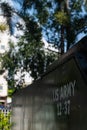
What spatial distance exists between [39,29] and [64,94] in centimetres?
2006

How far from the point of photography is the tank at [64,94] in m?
2.66

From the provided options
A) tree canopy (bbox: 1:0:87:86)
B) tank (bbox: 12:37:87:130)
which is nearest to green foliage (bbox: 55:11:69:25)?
tree canopy (bbox: 1:0:87:86)

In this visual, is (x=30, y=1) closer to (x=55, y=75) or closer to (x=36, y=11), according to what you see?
(x=36, y=11)

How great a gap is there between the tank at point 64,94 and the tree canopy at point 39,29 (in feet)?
60.1

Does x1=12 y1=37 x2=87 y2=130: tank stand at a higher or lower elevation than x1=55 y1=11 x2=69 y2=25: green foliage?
lower

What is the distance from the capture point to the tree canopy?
73.3ft

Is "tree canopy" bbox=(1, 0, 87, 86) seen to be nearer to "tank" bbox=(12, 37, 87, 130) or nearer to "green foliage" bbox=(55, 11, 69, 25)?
"green foliage" bbox=(55, 11, 69, 25)

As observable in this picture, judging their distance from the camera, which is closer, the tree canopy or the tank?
the tank

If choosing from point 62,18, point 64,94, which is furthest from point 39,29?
point 64,94

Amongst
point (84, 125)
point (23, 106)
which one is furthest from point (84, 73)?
point (23, 106)

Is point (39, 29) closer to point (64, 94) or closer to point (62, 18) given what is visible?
Result: point (62, 18)

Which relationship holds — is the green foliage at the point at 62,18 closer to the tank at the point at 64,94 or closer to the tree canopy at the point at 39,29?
the tree canopy at the point at 39,29

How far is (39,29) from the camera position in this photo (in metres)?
22.9

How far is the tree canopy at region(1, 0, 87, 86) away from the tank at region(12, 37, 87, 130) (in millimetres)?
18329
